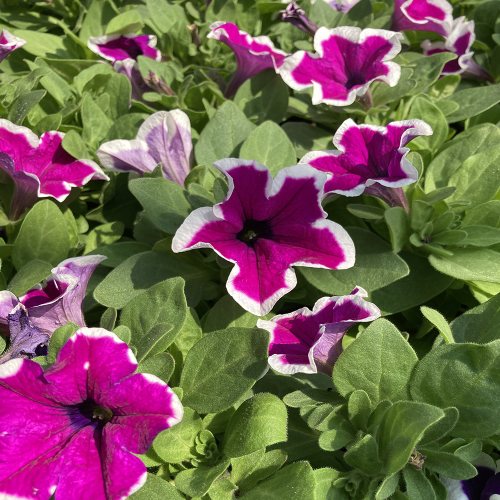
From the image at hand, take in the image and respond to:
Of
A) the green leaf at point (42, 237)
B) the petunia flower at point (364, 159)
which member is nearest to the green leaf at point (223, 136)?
the petunia flower at point (364, 159)

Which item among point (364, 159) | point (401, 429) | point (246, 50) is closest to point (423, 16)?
point (246, 50)

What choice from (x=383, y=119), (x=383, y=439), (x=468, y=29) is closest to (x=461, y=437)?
(x=383, y=439)

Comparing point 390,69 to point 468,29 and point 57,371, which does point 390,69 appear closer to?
point 468,29

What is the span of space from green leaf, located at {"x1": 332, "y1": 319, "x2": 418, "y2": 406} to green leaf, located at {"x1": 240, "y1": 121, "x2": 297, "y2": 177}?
689 millimetres

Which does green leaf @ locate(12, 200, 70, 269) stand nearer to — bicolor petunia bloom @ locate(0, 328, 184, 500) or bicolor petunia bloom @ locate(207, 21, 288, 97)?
bicolor petunia bloom @ locate(0, 328, 184, 500)

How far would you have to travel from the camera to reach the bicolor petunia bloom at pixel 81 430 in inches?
38.6

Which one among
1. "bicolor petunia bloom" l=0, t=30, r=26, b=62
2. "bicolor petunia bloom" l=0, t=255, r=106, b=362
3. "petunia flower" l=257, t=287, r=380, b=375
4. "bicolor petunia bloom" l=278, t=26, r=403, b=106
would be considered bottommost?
"petunia flower" l=257, t=287, r=380, b=375

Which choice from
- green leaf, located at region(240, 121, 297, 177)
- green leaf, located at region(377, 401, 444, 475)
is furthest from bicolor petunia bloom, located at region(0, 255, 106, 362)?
green leaf, located at region(377, 401, 444, 475)

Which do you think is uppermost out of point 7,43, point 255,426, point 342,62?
point 7,43

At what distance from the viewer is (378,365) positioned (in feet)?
3.97

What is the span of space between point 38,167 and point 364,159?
106cm

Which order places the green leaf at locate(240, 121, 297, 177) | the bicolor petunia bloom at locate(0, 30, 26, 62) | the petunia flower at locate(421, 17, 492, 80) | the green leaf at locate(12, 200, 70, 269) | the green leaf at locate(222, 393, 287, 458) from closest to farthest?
the green leaf at locate(222, 393, 287, 458), the green leaf at locate(12, 200, 70, 269), the green leaf at locate(240, 121, 297, 177), the bicolor petunia bloom at locate(0, 30, 26, 62), the petunia flower at locate(421, 17, 492, 80)

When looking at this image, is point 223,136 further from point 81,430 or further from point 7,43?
point 81,430

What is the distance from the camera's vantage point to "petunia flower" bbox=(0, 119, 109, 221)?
5.33 ft
